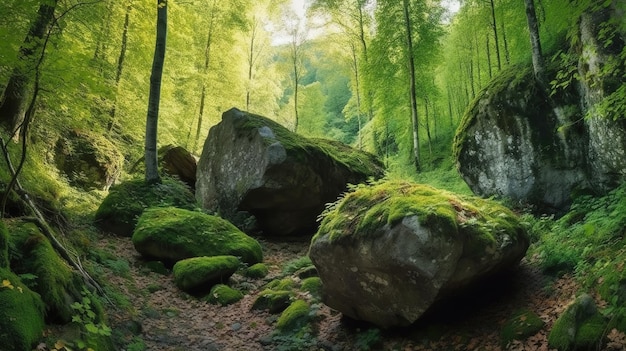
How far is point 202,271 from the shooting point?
7246 millimetres

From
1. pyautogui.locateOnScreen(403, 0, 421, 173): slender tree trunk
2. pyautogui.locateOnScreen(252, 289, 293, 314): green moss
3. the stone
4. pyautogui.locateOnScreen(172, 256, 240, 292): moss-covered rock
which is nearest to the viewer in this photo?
pyautogui.locateOnScreen(252, 289, 293, 314): green moss

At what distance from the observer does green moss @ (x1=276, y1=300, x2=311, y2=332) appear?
229 inches

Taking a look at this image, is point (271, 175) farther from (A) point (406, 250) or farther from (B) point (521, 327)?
(B) point (521, 327)

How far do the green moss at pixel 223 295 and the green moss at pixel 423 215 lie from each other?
238cm

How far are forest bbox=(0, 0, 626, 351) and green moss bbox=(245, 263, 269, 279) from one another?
4 cm

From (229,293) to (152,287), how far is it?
4.26ft

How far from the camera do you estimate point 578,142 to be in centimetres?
863

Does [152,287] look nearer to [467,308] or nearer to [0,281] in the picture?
[0,281]

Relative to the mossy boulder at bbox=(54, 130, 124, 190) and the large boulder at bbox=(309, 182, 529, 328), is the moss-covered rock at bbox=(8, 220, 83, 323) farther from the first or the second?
the mossy boulder at bbox=(54, 130, 124, 190)

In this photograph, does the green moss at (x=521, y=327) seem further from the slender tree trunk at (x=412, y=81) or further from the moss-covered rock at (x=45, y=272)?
the slender tree trunk at (x=412, y=81)

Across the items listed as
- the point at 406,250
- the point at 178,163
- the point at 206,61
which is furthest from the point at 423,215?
the point at 206,61

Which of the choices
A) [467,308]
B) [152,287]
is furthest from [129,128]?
[467,308]

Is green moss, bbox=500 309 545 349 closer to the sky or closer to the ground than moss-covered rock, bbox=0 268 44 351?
closer to the ground

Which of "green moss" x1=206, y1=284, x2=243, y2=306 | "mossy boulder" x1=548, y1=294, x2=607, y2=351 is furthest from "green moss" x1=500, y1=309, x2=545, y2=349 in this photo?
"green moss" x1=206, y1=284, x2=243, y2=306
